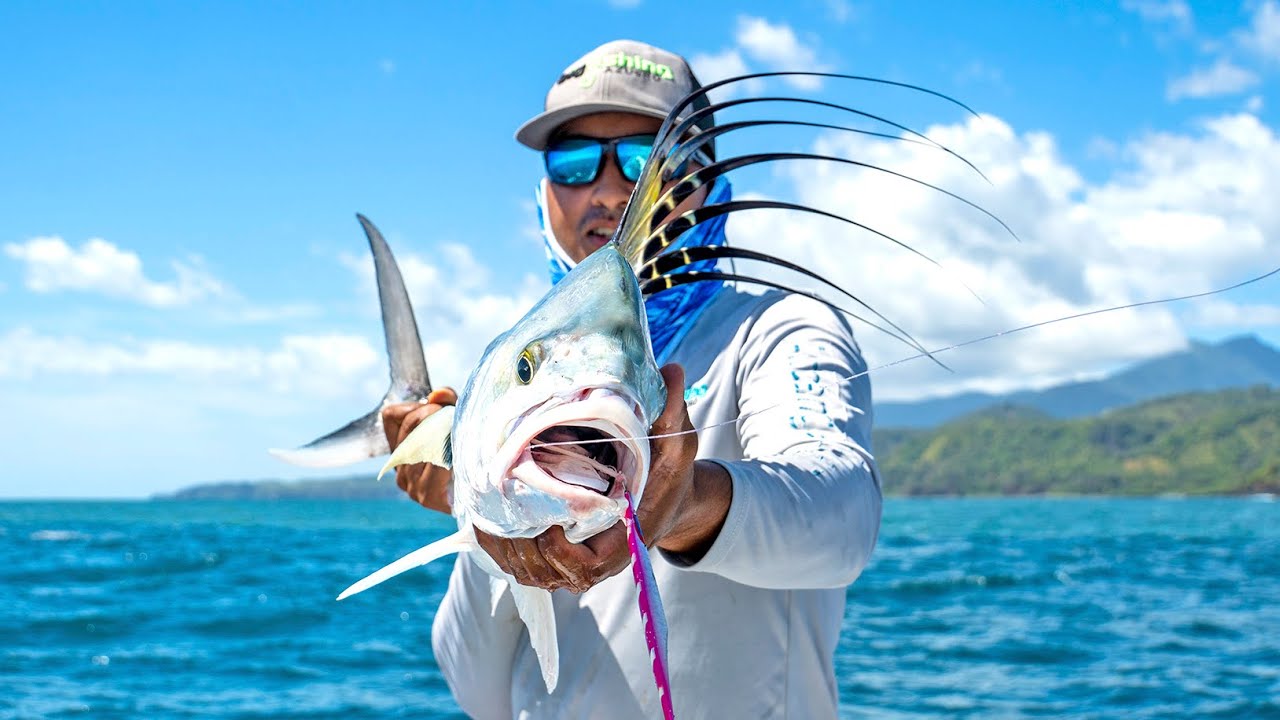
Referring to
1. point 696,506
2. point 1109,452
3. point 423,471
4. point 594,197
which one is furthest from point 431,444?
point 1109,452

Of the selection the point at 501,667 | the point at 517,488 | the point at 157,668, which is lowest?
the point at 157,668

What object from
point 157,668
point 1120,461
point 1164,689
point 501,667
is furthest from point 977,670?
point 1120,461

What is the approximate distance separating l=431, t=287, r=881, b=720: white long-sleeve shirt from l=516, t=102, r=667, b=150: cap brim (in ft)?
1.68

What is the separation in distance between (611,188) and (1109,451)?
167 m

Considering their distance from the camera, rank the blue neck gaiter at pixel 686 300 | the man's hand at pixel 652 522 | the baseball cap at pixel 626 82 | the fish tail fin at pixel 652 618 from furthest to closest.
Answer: the baseball cap at pixel 626 82 → the blue neck gaiter at pixel 686 300 → the man's hand at pixel 652 522 → the fish tail fin at pixel 652 618

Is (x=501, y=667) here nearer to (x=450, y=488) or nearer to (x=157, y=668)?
(x=450, y=488)

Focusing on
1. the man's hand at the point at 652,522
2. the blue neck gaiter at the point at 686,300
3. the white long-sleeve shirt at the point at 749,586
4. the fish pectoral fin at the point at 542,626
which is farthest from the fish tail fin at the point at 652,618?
the blue neck gaiter at the point at 686,300

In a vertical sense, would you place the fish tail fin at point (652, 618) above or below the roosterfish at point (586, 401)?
below

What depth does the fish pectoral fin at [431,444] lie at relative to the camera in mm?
1786

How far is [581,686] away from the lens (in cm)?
238

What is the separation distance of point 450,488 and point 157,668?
40.7 ft

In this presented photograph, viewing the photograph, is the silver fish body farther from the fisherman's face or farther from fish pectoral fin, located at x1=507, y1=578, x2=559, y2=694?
the fisherman's face

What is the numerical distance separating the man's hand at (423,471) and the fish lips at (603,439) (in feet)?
2.22

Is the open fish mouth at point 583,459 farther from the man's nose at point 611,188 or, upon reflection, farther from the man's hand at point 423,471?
the man's nose at point 611,188
